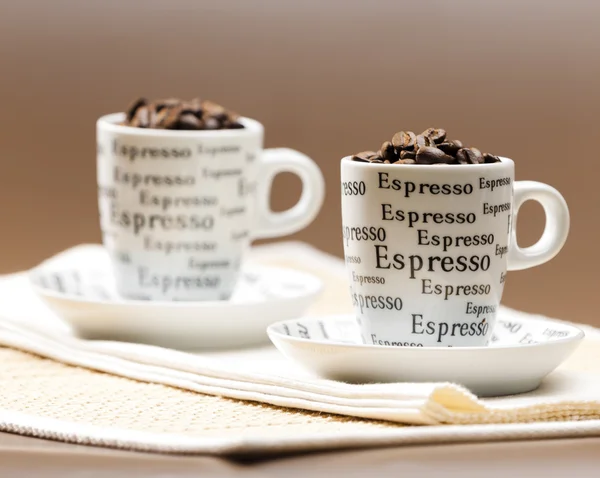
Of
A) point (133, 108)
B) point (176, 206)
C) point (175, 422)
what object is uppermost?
point (133, 108)

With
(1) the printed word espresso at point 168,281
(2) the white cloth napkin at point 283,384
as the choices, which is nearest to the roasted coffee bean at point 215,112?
(1) the printed word espresso at point 168,281

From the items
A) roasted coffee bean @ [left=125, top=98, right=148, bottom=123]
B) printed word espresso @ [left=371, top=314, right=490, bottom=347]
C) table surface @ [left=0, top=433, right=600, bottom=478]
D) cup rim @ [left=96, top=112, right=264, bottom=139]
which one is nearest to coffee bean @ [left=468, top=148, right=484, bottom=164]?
printed word espresso @ [left=371, top=314, right=490, bottom=347]

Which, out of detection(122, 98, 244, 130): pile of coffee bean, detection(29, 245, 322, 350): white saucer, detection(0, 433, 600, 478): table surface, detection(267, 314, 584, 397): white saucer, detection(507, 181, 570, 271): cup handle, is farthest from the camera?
detection(122, 98, 244, 130): pile of coffee bean

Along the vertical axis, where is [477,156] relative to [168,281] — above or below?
above

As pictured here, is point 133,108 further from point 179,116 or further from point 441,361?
point 441,361

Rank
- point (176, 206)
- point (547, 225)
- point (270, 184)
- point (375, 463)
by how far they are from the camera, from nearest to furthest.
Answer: point (375, 463)
point (547, 225)
point (176, 206)
point (270, 184)

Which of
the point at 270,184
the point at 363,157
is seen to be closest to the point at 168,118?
the point at 270,184

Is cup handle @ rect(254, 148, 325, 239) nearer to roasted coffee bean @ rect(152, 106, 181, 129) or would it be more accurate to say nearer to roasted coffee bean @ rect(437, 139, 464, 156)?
roasted coffee bean @ rect(152, 106, 181, 129)

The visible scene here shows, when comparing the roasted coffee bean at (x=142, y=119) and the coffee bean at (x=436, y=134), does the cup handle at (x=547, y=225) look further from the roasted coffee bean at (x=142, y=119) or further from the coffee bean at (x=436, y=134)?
the roasted coffee bean at (x=142, y=119)

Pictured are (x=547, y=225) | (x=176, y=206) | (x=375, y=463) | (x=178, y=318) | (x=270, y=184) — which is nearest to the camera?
(x=375, y=463)
